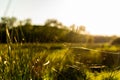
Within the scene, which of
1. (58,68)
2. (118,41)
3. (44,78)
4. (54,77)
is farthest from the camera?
(118,41)

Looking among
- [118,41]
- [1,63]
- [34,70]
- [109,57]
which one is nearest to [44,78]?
[34,70]

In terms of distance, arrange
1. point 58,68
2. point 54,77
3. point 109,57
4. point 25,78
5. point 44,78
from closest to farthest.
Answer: point 25,78 → point 44,78 → point 54,77 → point 58,68 → point 109,57

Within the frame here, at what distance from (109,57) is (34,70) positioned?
4.26 m

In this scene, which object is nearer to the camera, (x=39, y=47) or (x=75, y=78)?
(x=39, y=47)

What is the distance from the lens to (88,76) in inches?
162

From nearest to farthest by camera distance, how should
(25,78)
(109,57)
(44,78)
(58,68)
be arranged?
1. (25,78)
2. (44,78)
3. (58,68)
4. (109,57)

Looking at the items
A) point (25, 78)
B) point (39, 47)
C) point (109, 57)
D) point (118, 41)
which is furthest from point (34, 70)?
point (118, 41)

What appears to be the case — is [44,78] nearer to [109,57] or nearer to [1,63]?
[1,63]

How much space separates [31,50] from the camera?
3.33 meters

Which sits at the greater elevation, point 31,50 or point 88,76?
point 31,50

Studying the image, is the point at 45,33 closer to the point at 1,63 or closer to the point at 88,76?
the point at 88,76

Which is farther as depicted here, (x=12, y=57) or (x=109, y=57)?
(x=109, y=57)

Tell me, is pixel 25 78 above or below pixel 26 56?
below

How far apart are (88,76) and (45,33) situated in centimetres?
83
